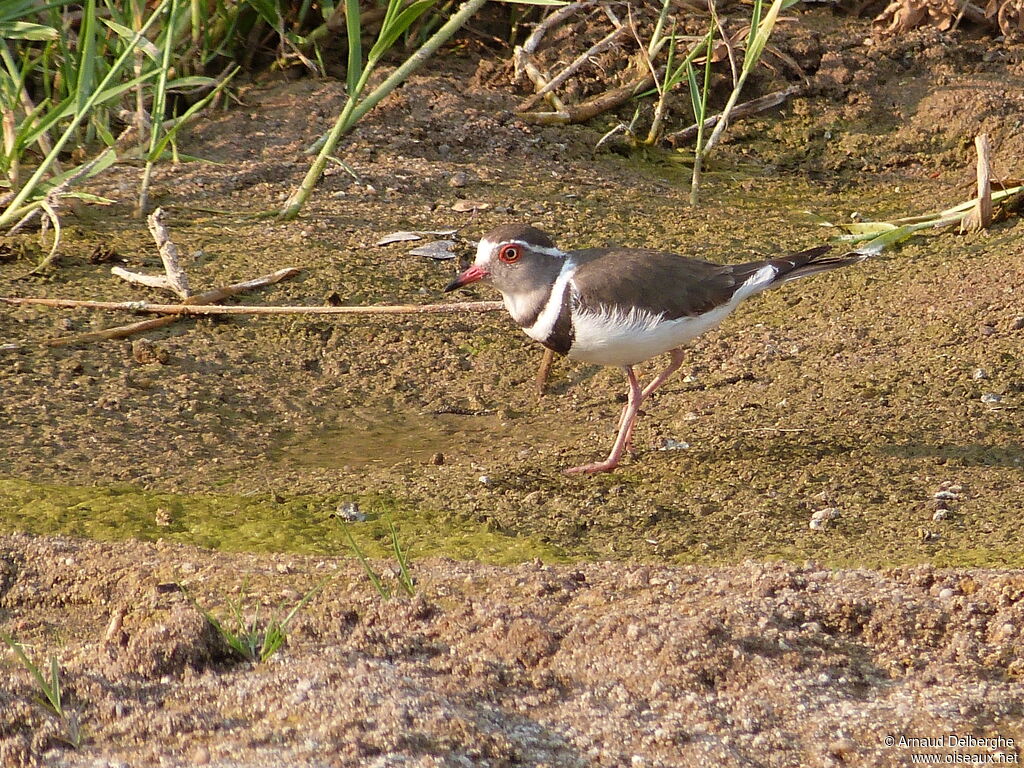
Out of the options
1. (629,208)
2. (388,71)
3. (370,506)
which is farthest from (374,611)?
(388,71)

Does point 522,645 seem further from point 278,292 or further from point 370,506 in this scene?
point 278,292

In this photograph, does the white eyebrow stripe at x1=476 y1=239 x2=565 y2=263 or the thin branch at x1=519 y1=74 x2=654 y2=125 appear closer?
the white eyebrow stripe at x1=476 y1=239 x2=565 y2=263

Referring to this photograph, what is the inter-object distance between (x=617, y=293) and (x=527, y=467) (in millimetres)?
732

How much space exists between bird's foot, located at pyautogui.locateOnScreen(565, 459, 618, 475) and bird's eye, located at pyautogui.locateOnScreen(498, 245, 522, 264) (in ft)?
3.00

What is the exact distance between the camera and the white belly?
4.59 meters

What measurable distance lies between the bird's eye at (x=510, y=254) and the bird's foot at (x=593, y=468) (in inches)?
36.0

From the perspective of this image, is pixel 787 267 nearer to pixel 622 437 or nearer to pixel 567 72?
pixel 622 437

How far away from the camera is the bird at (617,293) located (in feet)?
15.1

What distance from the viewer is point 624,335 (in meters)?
4.59

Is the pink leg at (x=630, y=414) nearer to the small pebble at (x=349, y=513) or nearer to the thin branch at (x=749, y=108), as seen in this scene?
the small pebble at (x=349, y=513)

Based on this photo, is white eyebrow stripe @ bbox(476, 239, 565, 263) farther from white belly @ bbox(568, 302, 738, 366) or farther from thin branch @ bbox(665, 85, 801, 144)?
thin branch @ bbox(665, 85, 801, 144)

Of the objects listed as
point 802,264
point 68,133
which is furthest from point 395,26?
point 802,264

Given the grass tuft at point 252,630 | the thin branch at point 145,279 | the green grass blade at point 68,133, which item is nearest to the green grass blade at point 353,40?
the green grass blade at point 68,133

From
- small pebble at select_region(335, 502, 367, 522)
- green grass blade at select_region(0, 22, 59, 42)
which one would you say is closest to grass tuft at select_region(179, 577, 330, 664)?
small pebble at select_region(335, 502, 367, 522)
